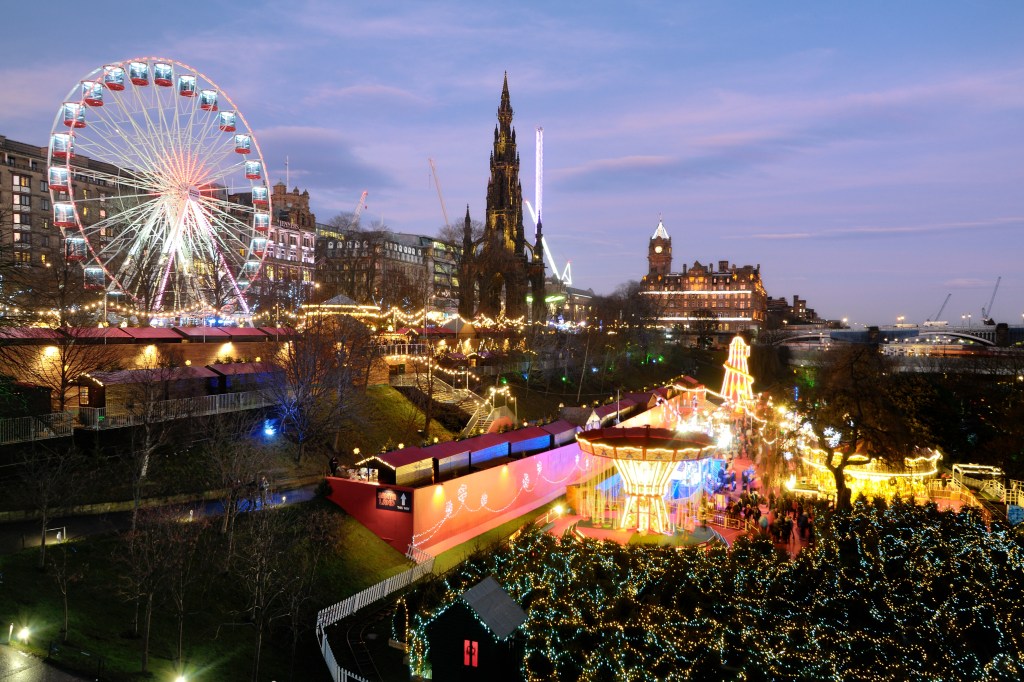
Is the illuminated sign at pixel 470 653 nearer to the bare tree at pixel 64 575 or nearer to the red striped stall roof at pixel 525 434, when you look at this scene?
the bare tree at pixel 64 575

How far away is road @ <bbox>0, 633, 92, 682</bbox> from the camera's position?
12984mm

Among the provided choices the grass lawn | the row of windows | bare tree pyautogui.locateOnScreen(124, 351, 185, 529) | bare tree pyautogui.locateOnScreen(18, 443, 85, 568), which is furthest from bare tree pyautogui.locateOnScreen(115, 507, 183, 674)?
the row of windows

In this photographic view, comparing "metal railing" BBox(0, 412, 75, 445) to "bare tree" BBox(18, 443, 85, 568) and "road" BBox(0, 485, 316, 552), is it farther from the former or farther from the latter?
"road" BBox(0, 485, 316, 552)

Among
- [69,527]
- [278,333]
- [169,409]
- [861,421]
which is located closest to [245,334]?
[278,333]

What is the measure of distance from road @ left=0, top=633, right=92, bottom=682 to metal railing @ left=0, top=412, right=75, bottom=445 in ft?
36.6

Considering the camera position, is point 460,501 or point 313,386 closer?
point 460,501

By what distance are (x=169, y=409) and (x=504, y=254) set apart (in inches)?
2546

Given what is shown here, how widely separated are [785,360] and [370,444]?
80.6 meters

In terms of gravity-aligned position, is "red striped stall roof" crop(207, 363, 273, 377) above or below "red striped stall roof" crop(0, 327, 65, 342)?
below

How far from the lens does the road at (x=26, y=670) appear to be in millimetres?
12984

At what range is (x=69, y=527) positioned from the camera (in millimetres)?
20250

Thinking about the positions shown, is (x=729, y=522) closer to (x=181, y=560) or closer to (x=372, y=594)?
(x=372, y=594)

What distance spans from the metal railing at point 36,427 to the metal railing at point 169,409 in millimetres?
744

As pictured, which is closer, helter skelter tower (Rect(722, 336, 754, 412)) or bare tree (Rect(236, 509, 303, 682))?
bare tree (Rect(236, 509, 303, 682))
